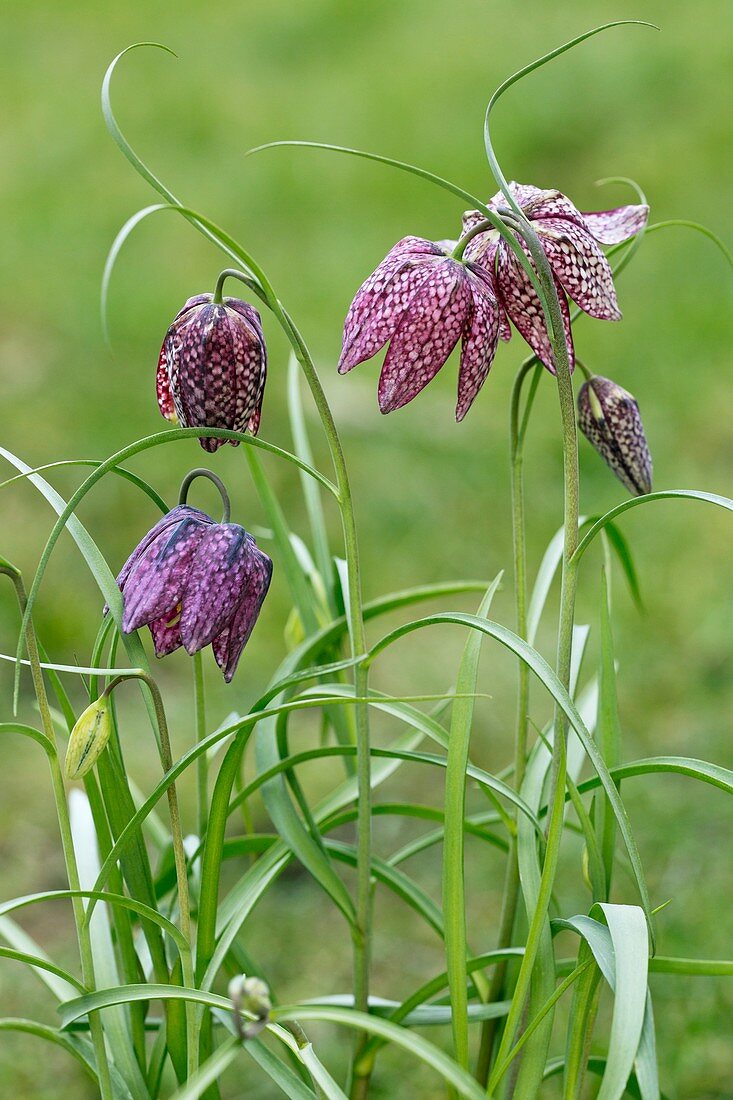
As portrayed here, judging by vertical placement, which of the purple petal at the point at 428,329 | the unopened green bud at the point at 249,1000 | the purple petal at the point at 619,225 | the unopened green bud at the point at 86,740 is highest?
the purple petal at the point at 619,225

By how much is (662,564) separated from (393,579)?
49 centimetres

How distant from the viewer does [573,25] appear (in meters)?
3.96

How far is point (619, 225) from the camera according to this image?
88cm

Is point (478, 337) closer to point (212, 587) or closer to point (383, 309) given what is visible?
point (383, 309)

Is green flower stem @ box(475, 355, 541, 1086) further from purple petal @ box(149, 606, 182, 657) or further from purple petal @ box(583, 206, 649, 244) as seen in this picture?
purple petal @ box(149, 606, 182, 657)

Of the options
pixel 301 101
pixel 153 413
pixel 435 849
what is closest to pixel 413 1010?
pixel 435 849

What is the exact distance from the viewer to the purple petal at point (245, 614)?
81 centimetres

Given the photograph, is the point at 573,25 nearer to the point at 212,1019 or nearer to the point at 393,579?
the point at 393,579

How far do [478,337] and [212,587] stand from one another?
0.24m

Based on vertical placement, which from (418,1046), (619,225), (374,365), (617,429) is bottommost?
(418,1046)

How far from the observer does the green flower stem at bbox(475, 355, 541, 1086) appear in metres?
0.92

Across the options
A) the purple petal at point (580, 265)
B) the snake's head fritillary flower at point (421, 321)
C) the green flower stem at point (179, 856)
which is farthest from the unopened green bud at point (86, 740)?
the purple petal at point (580, 265)

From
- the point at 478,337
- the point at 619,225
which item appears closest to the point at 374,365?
the point at 619,225

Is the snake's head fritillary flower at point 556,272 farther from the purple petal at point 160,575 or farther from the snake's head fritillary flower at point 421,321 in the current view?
the purple petal at point 160,575
